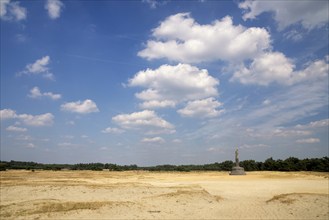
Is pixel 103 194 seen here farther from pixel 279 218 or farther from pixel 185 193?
pixel 279 218

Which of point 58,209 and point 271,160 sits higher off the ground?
point 271,160

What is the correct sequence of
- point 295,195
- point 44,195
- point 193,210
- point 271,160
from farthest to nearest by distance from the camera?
1. point 271,160
2. point 44,195
3. point 295,195
4. point 193,210

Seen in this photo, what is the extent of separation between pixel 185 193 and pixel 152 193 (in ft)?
11.8

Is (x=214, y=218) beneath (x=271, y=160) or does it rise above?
beneath

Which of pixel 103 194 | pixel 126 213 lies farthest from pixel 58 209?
pixel 103 194

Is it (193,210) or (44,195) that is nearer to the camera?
(193,210)

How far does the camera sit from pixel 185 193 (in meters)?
25.5

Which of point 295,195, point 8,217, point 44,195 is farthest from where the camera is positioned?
point 44,195

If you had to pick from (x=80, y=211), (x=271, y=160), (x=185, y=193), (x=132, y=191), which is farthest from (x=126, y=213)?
(x=271, y=160)

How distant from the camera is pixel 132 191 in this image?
28.9 meters

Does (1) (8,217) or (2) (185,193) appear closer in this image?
(1) (8,217)

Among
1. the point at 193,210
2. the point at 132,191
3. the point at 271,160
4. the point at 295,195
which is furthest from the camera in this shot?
the point at 271,160

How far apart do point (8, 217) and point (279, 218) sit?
14.3 metres

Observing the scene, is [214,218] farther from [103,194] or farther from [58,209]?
[103,194]
